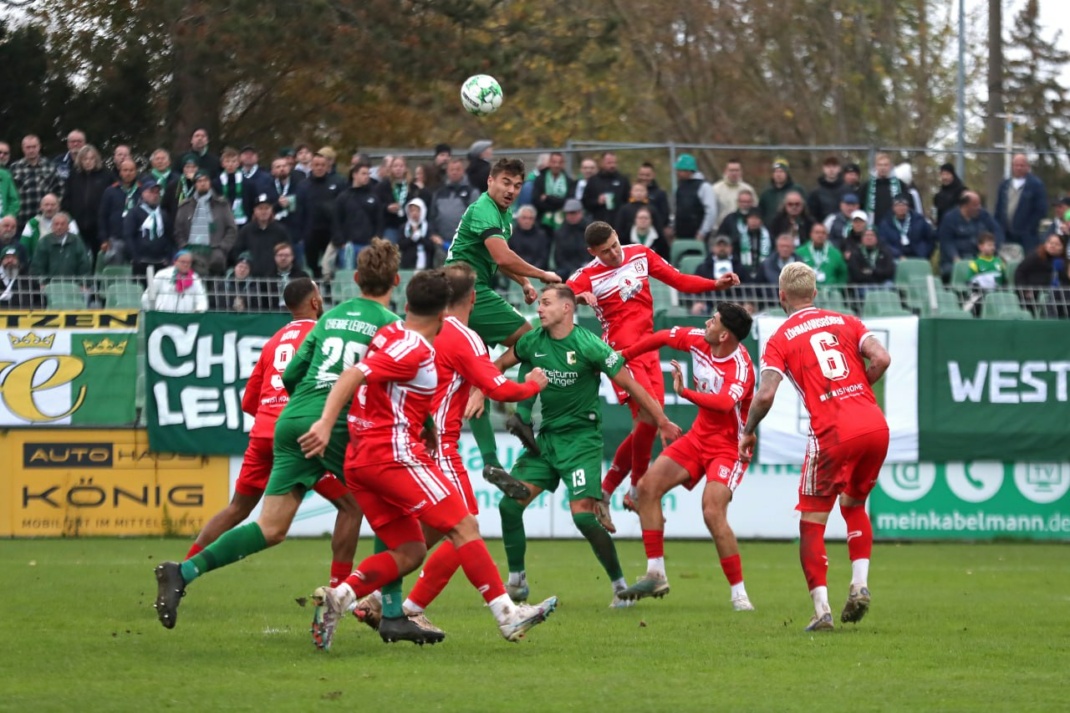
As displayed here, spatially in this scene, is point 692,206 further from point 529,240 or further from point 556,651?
point 556,651

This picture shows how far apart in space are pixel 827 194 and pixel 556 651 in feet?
41.2

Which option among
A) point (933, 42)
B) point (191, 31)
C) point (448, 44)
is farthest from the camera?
point (933, 42)

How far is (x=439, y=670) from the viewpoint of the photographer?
25.9 ft

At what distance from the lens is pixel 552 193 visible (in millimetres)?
19656

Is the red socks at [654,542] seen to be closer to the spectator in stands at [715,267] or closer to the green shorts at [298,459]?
the green shorts at [298,459]

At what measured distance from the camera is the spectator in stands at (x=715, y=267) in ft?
60.2

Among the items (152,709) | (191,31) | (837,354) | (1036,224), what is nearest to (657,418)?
(837,354)

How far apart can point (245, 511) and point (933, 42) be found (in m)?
31.4

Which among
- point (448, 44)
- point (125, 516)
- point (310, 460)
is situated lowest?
point (125, 516)

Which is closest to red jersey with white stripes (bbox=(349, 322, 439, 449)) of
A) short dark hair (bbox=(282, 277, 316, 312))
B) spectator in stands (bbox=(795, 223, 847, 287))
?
short dark hair (bbox=(282, 277, 316, 312))

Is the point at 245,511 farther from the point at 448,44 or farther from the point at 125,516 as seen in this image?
the point at 448,44

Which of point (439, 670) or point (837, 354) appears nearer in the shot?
point (439, 670)

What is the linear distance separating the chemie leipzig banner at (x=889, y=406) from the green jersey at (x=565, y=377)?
22.5ft

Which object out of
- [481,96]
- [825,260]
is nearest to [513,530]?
[481,96]
